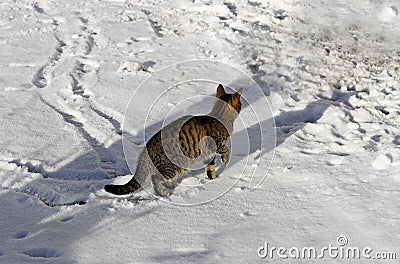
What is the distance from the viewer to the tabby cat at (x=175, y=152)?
429 centimetres

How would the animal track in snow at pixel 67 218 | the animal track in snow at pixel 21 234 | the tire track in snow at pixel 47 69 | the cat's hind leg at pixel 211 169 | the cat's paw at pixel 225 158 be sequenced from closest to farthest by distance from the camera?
1. the animal track in snow at pixel 21 234
2. the animal track in snow at pixel 67 218
3. the cat's hind leg at pixel 211 169
4. the cat's paw at pixel 225 158
5. the tire track in snow at pixel 47 69

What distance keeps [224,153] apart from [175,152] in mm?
536

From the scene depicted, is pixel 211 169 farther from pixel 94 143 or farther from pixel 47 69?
pixel 47 69

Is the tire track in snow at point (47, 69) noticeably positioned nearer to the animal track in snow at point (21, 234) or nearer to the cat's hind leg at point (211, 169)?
the cat's hind leg at point (211, 169)

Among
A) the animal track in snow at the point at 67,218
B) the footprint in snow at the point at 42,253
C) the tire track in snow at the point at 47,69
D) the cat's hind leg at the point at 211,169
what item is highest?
the tire track in snow at the point at 47,69

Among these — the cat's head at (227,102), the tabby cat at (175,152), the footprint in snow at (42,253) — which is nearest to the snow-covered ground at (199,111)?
the footprint in snow at (42,253)

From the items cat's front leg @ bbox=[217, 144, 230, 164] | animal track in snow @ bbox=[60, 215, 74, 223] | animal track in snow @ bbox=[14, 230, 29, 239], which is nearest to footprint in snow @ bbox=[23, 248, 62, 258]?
animal track in snow @ bbox=[14, 230, 29, 239]

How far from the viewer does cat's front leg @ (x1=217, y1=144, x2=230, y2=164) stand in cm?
461

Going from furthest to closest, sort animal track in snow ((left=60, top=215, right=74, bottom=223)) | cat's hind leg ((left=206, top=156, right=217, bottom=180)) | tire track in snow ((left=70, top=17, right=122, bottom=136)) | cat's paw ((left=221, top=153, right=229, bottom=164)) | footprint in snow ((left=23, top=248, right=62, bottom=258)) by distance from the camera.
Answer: tire track in snow ((left=70, top=17, right=122, bottom=136)) → cat's paw ((left=221, top=153, right=229, bottom=164)) → cat's hind leg ((left=206, top=156, right=217, bottom=180)) → animal track in snow ((left=60, top=215, right=74, bottom=223)) → footprint in snow ((left=23, top=248, right=62, bottom=258))

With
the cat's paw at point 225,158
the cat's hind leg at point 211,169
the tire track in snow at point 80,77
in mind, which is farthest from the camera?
the tire track in snow at point 80,77

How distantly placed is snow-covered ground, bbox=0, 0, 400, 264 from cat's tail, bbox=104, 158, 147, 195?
83 mm

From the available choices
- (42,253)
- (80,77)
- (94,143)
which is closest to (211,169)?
(94,143)

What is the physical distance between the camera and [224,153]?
466 cm

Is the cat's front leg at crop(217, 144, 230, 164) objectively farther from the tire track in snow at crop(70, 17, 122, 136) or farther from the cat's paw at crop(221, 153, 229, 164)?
the tire track in snow at crop(70, 17, 122, 136)
